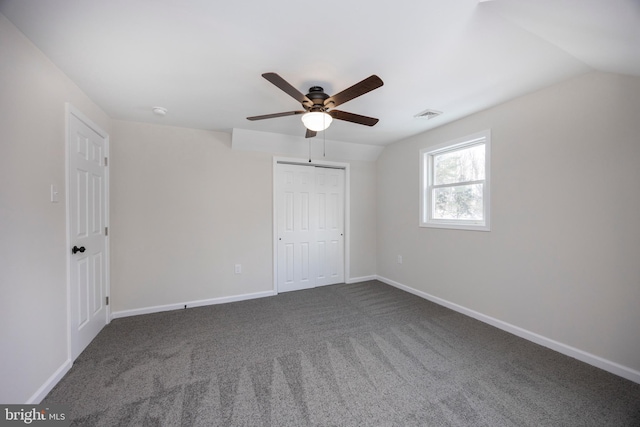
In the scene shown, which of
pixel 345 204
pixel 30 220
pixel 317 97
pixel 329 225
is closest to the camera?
pixel 30 220

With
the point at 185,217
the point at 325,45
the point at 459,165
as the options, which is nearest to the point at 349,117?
the point at 325,45

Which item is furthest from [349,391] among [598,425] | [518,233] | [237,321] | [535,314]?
[518,233]

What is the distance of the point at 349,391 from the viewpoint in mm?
1760

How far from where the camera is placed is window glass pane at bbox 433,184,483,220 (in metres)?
3.01

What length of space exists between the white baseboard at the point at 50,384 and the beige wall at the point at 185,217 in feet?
3.83

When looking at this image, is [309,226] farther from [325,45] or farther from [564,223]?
[564,223]

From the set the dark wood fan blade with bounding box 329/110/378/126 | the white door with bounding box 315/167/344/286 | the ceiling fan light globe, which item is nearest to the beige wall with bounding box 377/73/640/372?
the dark wood fan blade with bounding box 329/110/378/126

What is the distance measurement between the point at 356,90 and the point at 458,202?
2257mm

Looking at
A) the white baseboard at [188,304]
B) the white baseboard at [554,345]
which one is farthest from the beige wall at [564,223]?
the white baseboard at [188,304]

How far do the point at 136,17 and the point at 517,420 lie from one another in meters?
3.28

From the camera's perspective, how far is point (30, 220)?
161 cm

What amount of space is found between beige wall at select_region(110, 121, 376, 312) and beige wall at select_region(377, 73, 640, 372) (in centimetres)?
277

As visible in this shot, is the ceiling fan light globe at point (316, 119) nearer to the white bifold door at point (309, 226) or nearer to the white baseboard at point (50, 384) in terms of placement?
the white bifold door at point (309, 226)

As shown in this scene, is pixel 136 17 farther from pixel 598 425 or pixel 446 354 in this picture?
pixel 598 425
